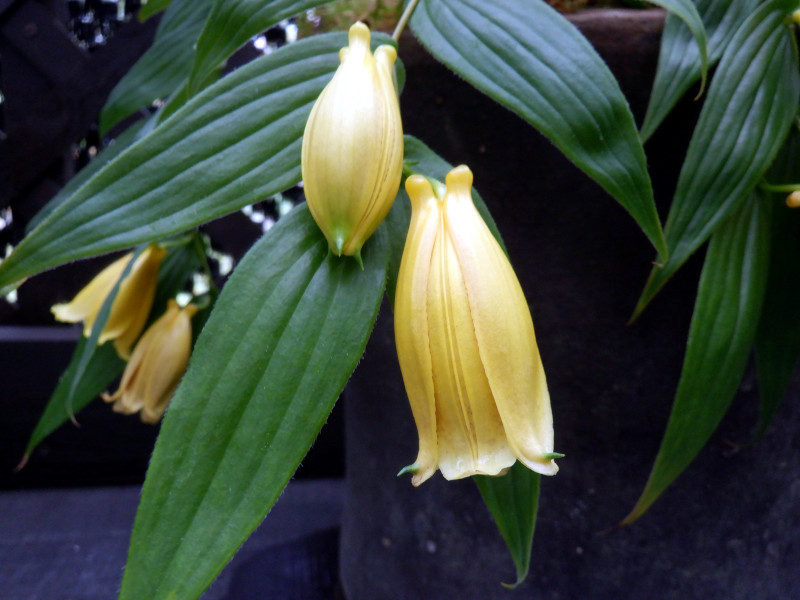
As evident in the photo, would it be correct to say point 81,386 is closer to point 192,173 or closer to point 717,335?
point 192,173

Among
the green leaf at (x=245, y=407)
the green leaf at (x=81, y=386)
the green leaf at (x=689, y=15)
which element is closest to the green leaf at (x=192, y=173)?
the green leaf at (x=245, y=407)

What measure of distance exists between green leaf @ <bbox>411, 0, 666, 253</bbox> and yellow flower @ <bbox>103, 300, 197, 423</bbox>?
31 centimetres

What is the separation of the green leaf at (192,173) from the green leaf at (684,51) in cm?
17

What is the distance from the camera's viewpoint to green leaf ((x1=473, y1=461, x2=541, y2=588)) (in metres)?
0.27

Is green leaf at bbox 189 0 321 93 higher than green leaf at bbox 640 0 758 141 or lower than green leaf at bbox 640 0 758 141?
higher

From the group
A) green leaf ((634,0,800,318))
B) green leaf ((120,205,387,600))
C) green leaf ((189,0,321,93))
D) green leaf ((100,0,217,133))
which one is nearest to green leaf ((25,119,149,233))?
green leaf ((100,0,217,133))

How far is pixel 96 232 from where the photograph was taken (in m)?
0.25

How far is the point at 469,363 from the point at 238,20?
233 millimetres

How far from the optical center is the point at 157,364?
46 centimetres

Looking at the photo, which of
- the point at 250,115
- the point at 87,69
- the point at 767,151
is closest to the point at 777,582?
the point at 767,151

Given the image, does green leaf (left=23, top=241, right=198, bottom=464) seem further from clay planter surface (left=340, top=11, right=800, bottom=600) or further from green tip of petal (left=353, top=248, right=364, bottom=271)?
green tip of petal (left=353, top=248, right=364, bottom=271)

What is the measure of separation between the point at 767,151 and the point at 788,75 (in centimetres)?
5

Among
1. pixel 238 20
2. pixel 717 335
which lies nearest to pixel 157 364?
pixel 238 20

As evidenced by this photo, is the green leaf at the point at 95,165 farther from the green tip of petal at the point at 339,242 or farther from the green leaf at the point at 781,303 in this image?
the green leaf at the point at 781,303
